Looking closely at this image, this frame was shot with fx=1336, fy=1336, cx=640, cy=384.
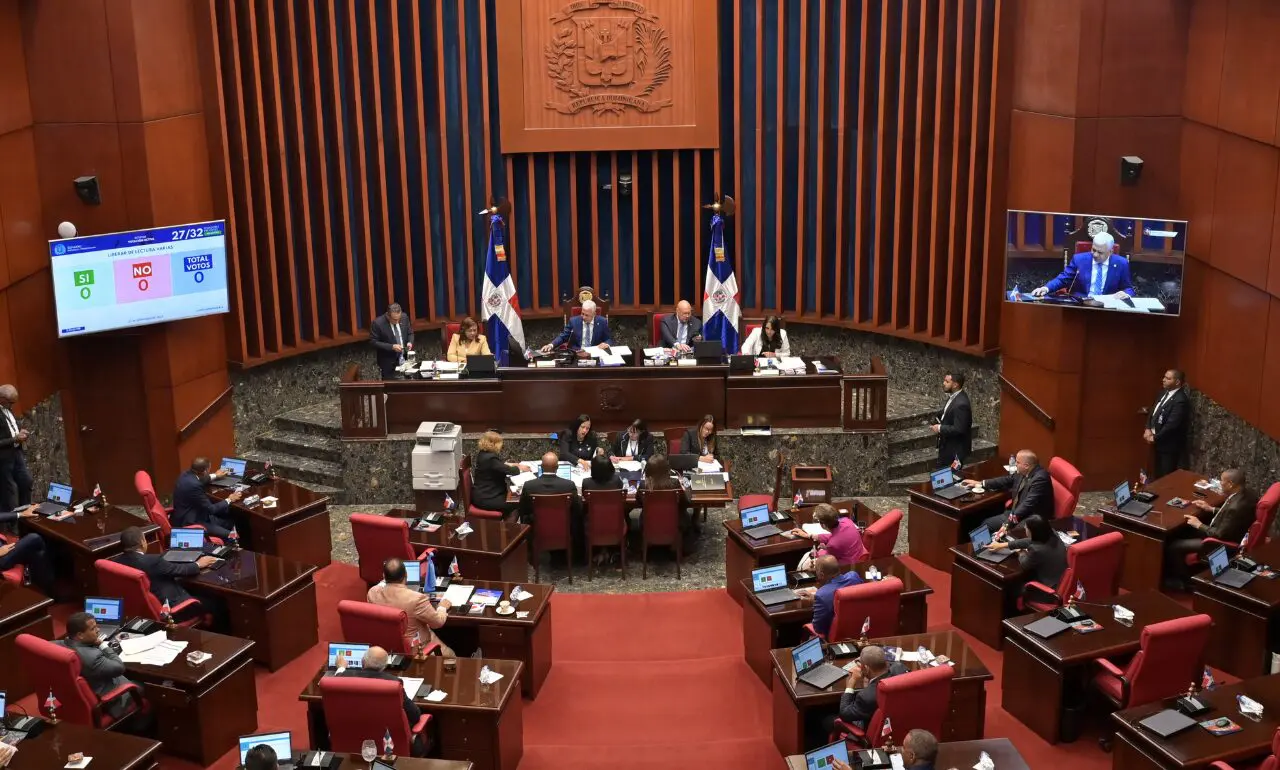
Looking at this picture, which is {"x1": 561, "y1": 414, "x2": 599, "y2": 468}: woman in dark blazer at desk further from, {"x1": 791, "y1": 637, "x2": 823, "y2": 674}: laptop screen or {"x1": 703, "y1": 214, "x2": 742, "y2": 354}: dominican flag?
{"x1": 791, "y1": 637, "x2": 823, "y2": 674}: laptop screen

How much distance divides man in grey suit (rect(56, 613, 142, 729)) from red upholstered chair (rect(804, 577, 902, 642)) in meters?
4.29

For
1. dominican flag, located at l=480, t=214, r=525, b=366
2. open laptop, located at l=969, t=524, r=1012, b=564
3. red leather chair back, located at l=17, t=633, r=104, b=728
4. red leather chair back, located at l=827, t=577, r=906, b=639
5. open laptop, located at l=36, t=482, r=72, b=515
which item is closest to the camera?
red leather chair back, located at l=17, t=633, r=104, b=728

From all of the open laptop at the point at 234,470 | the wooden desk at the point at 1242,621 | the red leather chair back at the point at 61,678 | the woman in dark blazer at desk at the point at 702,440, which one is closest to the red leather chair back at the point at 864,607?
the wooden desk at the point at 1242,621

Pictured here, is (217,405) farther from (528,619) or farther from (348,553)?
(528,619)

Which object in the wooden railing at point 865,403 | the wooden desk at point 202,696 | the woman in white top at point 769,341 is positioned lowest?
the wooden desk at point 202,696

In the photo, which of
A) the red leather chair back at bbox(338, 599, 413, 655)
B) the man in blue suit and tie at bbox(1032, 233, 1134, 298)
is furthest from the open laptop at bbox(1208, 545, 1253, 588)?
the red leather chair back at bbox(338, 599, 413, 655)

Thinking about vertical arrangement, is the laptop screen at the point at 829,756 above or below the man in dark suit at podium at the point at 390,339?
below

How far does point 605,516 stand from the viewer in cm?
1095

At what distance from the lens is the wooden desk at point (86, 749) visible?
716 cm

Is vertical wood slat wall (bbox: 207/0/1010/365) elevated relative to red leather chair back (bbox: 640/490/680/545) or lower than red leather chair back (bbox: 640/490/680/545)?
elevated

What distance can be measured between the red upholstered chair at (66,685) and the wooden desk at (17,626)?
3.51 feet

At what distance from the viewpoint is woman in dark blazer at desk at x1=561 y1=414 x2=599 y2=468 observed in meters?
11.8

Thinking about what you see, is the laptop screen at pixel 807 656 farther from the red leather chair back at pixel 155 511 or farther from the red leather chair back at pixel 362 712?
the red leather chair back at pixel 155 511

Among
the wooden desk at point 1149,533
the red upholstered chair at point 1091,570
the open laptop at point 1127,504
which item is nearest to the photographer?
the red upholstered chair at point 1091,570
